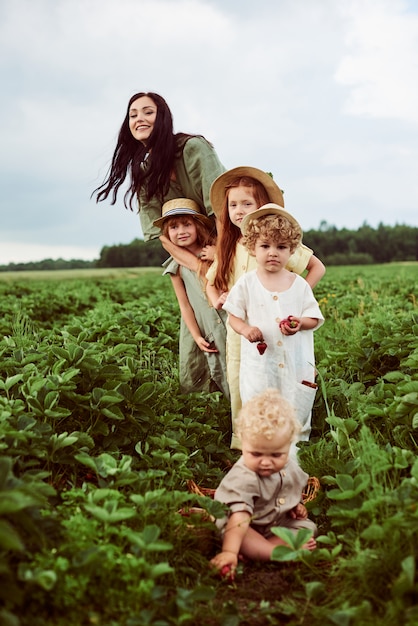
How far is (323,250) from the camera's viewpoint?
63.7m

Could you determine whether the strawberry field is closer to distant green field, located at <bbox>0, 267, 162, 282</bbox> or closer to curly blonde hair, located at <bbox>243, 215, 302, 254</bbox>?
curly blonde hair, located at <bbox>243, 215, 302, 254</bbox>

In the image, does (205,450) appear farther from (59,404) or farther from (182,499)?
(182,499)

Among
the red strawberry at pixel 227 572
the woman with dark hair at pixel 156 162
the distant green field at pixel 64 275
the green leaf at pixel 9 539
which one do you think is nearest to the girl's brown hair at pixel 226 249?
the woman with dark hair at pixel 156 162

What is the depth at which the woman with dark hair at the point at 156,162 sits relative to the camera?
16.1ft

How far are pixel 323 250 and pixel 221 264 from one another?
198ft

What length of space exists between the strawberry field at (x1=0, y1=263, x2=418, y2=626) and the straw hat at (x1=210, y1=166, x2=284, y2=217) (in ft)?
4.06

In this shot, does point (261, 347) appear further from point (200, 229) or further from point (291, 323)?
point (200, 229)

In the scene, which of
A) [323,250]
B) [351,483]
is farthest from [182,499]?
[323,250]

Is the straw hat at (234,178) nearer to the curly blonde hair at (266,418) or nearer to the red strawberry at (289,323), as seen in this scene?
the red strawberry at (289,323)

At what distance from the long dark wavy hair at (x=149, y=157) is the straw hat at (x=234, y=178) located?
26.9 inches

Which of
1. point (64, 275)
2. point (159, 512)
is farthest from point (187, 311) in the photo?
point (64, 275)

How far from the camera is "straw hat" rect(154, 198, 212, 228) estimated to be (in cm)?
484

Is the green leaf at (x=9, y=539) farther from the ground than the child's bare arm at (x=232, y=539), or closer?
farther from the ground

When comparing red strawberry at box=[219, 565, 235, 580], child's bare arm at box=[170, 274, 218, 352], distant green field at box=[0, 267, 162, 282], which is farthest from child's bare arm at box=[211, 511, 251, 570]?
distant green field at box=[0, 267, 162, 282]
